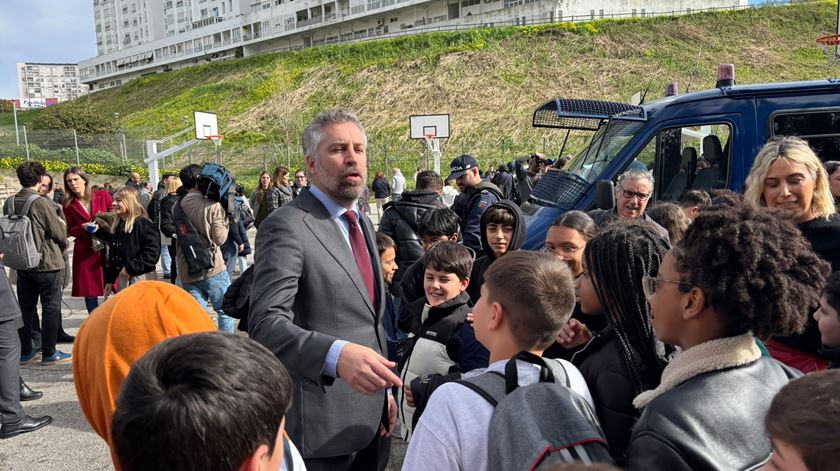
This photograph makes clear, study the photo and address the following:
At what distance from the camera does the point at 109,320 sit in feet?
5.44

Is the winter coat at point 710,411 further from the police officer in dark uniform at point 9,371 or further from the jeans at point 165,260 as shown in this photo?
the jeans at point 165,260

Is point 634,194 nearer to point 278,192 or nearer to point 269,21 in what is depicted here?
point 278,192

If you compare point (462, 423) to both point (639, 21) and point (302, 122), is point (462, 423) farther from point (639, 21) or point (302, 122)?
point (639, 21)

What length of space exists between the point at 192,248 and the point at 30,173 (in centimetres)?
188

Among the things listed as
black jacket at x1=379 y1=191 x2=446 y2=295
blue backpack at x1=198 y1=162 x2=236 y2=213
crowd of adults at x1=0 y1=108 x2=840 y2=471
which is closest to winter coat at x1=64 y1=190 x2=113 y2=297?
blue backpack at x1=198 y1=162 x2=236 y2=213

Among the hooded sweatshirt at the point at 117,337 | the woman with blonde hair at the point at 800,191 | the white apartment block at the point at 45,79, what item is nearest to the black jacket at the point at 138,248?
the hooded sweatshirt at the point at 117,337

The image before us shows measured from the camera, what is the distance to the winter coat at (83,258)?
6973 millimetres

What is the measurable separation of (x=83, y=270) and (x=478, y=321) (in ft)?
21.3

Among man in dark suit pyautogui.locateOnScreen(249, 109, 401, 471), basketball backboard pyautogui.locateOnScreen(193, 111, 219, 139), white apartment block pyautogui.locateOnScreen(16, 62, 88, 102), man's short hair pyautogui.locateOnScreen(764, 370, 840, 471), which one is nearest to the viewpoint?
man's short hair pyautogui.locateOnScreen(764, 370, 840, 471)

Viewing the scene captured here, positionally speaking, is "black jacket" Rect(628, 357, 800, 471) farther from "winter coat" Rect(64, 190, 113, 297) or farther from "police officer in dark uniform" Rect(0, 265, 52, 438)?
"winter coat" Rect(64, 190, 113, 297)

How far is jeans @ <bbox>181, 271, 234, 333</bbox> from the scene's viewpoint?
6039 mm

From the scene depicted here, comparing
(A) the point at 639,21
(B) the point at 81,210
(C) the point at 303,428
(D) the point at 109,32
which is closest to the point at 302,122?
(A) the point at 639,21

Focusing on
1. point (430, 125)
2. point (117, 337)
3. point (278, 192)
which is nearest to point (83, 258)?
point (278, 192)

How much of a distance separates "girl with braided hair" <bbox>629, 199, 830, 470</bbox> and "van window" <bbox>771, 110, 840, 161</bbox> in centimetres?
457
